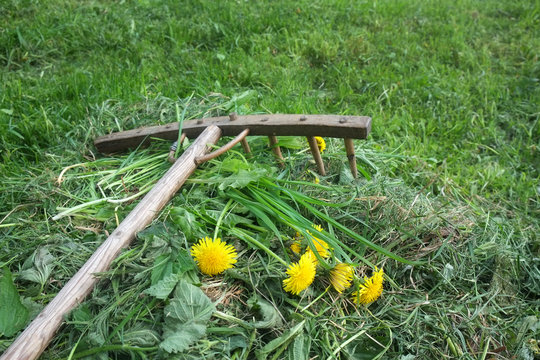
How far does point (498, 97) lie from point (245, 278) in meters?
3.24

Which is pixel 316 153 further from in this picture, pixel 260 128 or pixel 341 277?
pixel 341 277

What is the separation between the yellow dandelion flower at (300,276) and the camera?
1938 millimetres

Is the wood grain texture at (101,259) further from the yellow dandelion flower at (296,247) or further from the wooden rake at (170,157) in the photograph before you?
the yellow dandelion flower at (296,247)

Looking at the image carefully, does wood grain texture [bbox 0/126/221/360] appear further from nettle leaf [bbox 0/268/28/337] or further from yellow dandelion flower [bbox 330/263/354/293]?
yellow dandelion flower [bbox 330/263/354/293]

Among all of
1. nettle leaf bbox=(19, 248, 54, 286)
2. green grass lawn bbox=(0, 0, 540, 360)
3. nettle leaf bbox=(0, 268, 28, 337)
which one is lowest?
green grass lawn bbox=(0, 0, 540, 360)

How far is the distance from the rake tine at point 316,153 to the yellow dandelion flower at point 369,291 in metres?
0.77

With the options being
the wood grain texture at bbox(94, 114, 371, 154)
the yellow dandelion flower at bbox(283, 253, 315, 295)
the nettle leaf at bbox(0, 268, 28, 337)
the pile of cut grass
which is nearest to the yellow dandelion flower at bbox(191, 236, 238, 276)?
the pile of cut grass

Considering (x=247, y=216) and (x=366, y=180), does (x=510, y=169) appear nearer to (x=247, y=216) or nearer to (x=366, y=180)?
(x=366, y=180)

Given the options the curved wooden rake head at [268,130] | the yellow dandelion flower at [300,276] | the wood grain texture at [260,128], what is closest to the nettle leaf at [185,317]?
the yellow dandelion flower at [300,276]

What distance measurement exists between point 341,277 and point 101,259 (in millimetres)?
979

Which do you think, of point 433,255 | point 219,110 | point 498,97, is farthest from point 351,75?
point 433,255

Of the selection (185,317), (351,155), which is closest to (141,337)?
(185,317)

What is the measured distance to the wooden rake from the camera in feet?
5.65

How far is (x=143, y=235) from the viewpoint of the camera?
2070 millimetres
